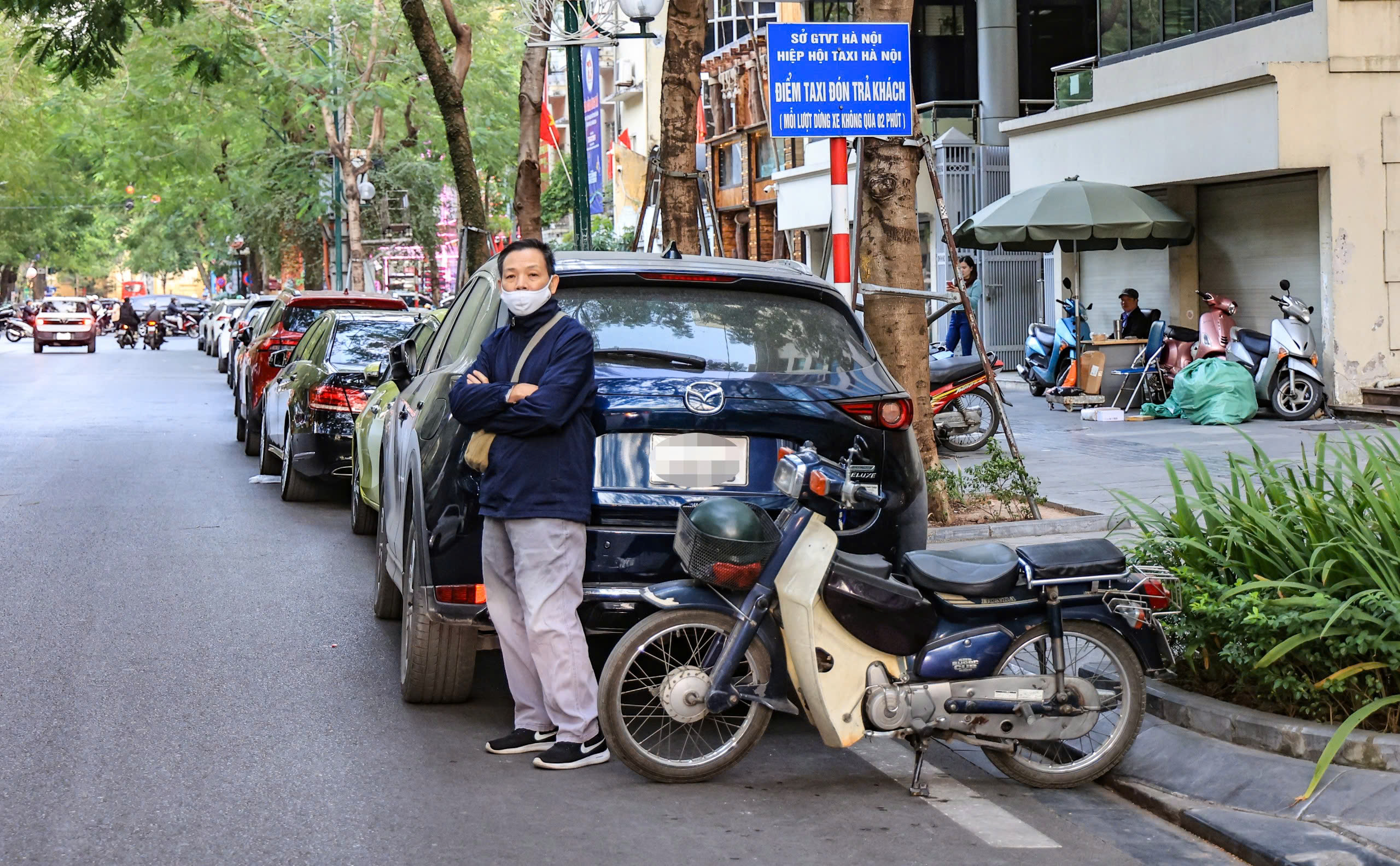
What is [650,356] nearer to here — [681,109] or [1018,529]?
[1018,529]

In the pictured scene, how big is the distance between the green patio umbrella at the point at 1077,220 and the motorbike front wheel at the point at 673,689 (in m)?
14.7

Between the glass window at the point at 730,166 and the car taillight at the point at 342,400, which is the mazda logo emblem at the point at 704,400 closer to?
the car taillight at the point at 342,400

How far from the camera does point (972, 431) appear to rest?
15.7 m

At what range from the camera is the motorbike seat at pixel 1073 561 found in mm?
5465

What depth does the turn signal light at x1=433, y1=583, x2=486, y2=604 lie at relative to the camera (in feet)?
19.7

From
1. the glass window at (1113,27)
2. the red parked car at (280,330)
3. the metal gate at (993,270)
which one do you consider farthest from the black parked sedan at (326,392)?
the metal gate at (993,270)

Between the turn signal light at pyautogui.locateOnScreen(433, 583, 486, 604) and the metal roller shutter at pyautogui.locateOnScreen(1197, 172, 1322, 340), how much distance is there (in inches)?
575

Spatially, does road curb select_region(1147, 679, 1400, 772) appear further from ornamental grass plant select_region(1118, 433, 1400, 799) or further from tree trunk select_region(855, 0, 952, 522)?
tree trunk select_region(855, 0, 952, 522)

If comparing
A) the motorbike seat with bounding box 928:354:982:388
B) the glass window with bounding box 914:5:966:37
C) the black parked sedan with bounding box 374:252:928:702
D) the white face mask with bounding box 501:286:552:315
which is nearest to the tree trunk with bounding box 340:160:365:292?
the glass window with bounding box 914:5:966:37

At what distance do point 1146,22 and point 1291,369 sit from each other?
5.86 metres

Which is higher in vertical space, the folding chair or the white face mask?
the white face mask

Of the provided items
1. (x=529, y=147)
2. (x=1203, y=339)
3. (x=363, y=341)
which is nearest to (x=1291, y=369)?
(x=1203, y=339)

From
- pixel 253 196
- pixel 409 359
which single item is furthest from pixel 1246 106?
pixel 253 196

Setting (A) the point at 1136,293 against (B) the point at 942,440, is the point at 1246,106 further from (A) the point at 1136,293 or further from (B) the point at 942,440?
(B) the point at 942,440
